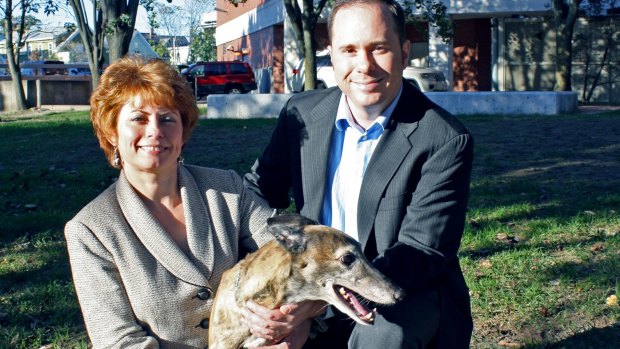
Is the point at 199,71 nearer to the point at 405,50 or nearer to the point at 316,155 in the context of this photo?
the point at 316,155

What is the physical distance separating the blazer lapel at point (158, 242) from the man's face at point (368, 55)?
1.04 meters

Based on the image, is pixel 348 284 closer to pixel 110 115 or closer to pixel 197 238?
pixel 197 238

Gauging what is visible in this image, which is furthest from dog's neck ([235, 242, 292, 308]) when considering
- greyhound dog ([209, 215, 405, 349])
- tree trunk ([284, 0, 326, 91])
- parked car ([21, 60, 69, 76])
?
parked car ([21, 60, 69, 76])

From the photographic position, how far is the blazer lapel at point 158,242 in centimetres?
334

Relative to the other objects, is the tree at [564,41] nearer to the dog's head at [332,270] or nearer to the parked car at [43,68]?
the dog's head at [332,270]

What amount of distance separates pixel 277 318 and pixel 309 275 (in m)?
0.24

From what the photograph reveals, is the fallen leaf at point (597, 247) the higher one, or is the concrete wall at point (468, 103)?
the concrete wall at point (468, 103)

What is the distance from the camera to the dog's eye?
3070 mm

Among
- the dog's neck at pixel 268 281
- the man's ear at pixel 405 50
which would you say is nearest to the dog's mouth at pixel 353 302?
the dog's neck at pixel 268 281

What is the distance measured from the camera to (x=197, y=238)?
11.3 feet

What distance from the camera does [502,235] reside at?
7.03 metres

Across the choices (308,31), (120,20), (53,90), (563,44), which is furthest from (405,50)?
(53,90)

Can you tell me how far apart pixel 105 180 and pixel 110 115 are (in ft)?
22.1

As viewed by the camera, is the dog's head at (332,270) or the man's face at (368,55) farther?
the man's face at (368,55)
